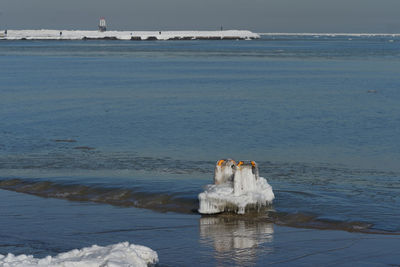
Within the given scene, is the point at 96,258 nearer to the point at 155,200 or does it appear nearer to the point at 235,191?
the point at 235,191

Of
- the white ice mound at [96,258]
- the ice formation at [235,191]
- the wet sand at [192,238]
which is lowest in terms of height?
the wet sand at [192,238]

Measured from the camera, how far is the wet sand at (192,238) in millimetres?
12539

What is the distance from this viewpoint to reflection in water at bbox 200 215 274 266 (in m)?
12.5

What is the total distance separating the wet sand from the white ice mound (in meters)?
0.60

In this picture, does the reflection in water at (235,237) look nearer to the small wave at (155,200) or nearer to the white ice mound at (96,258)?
the small wave at (155,200)

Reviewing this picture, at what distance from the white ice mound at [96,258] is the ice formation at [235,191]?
3661 mm

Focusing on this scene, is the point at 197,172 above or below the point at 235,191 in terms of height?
below

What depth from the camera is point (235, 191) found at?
15391mm

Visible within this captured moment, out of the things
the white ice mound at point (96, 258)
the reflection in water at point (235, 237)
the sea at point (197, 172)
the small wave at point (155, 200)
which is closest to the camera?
the white ice mound at point (96, 258)

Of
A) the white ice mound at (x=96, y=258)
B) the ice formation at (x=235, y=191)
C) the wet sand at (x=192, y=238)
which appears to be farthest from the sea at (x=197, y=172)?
the white ice mound at (x=96, y=258)

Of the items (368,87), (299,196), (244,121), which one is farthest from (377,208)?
(368,87)

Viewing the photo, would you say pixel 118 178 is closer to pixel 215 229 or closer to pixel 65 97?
pixel 215 229

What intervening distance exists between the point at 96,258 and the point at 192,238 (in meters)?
2.89

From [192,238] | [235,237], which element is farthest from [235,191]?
[192,238]
